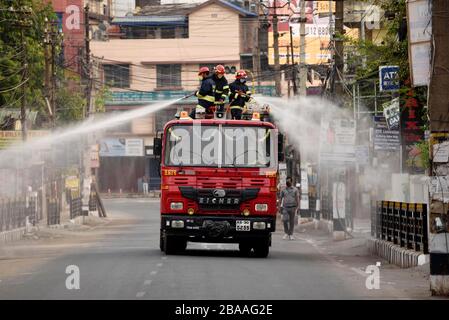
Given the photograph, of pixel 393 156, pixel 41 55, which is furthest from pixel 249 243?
pixel 41 55

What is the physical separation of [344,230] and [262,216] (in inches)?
503

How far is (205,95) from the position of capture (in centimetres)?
2820

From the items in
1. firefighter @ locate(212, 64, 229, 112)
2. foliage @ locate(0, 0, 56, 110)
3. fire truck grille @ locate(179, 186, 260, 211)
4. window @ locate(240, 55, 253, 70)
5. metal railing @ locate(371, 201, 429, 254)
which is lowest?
metal railing @ locate(371, 201, 429, 254)

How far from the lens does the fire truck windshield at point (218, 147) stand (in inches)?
1067

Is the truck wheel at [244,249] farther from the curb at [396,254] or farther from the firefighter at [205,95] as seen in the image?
the firefighter at [205,95]

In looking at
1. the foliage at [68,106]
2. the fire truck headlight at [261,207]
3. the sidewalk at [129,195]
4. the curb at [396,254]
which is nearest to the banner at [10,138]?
the foliage at [68,106]

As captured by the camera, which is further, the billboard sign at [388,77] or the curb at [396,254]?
the billboard sign at [388,77]

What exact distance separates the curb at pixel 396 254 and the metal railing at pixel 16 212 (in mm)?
15516

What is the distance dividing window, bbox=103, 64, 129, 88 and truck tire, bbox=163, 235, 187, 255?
66.7 m

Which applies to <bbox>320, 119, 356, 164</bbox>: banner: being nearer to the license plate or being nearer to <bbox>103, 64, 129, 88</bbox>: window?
the license plate

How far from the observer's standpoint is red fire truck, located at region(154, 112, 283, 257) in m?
27.1

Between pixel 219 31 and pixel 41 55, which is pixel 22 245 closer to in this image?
pixel 41 55

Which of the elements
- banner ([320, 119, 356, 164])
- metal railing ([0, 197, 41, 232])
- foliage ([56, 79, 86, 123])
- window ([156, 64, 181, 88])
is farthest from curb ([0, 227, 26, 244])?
window ([156, 64, 181, 88])

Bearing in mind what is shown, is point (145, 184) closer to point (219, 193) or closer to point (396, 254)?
point (219, 193)
